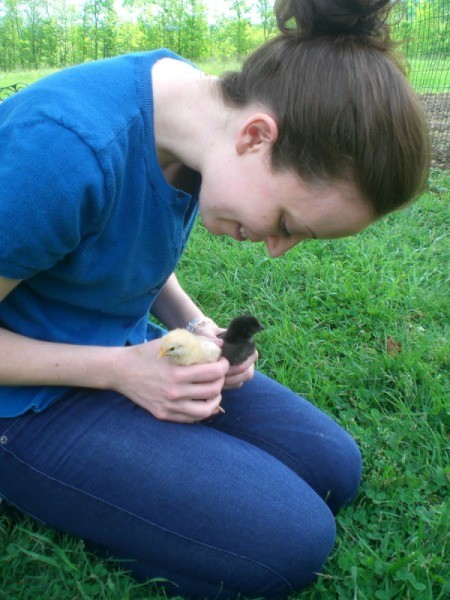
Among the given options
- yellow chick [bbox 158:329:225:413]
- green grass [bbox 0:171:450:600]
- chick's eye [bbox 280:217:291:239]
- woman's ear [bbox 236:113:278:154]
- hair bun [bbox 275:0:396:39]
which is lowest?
green grass [bbox 0:171:450:600]

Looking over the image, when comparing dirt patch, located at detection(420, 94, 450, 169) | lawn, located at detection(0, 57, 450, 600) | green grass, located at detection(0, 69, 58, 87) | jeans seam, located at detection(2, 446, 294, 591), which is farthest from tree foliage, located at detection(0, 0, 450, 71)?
jeans seam, located at detection(2, 446, 294, 591)

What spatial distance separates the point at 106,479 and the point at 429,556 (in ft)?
3.14

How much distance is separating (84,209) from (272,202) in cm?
46

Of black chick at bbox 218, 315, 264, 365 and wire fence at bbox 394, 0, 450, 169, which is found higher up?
wire fence at bbox 394, 0, 450, 169

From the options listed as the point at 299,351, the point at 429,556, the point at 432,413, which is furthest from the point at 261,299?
the point at 429,556

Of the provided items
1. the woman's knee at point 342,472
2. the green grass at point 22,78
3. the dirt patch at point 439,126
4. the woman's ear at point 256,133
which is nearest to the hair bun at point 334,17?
the woman's ear at point 256,133

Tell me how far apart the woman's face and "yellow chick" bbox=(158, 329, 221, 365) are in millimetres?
342

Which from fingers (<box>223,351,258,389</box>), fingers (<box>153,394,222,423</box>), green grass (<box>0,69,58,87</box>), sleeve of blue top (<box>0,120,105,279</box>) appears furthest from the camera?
green grass (<box>0,69,58,87</box>)

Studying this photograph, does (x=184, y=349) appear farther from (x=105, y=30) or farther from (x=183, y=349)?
(x=105, y=30)

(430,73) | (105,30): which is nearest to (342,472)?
(430,73)

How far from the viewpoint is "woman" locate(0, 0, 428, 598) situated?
1.37 metres

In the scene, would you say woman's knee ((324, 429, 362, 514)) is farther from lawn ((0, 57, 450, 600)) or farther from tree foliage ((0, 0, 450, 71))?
tree foliage ((0, 0, 450, 71))

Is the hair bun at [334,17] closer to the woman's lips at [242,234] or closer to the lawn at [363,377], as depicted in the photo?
the woman's lips at [242,234]

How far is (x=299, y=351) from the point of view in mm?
2748
